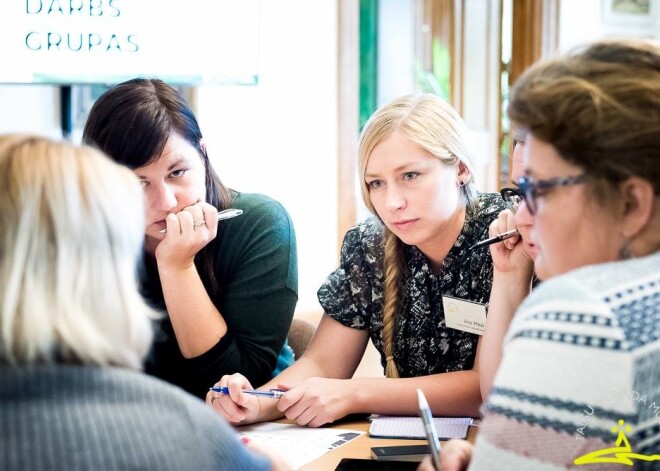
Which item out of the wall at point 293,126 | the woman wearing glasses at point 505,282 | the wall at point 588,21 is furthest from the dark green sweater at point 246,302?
the wall at point 588,21

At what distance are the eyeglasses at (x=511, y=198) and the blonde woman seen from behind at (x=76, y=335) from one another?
111 cm

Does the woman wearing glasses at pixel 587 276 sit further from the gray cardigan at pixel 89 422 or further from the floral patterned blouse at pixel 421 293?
the floral patterned blouse at pixel 421 293

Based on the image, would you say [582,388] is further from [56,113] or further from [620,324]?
[56,113]

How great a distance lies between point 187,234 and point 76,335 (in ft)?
3.53

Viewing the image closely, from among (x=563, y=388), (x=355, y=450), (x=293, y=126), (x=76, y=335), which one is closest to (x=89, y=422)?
(x=76, y=335)

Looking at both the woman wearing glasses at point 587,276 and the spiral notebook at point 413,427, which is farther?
the spiral notebook at point 413,427

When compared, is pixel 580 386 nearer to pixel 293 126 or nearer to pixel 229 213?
pixel 229 213

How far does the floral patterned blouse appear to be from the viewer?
6.93 feet

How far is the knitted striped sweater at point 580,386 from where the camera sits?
0.98m

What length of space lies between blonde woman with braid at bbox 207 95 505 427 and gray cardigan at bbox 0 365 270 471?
37.0 inches

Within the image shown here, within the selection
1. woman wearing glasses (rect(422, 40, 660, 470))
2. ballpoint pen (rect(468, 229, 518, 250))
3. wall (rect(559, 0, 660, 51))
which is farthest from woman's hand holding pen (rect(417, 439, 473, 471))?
wall (rect(559, 0, 660, 51))

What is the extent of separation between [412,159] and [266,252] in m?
0.42

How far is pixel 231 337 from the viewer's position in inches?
81.7

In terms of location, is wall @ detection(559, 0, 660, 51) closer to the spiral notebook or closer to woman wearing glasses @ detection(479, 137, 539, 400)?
woman wearing glasses @ detection(479, 137, 539, 400)
